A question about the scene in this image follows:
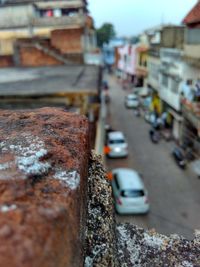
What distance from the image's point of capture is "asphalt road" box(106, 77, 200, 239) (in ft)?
34.4

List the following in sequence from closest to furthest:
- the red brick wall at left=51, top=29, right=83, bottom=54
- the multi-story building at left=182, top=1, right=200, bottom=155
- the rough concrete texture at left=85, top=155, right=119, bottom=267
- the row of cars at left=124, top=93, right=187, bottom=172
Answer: the rough concrete texture at left=85, top=155, right=119, bottom=267 → the multi-story building at left=182, top=1, right=200, bottom=155 → the row of cars at left=124, top=93, right=187, bottom=172 → the red brick wall at left=51, top=29, right=83, bottom=54

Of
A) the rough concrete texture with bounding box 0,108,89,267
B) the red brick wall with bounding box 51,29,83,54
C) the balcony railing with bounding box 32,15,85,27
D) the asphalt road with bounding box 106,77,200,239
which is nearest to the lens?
the rough concrete texture with bounding box 0,108,89,267

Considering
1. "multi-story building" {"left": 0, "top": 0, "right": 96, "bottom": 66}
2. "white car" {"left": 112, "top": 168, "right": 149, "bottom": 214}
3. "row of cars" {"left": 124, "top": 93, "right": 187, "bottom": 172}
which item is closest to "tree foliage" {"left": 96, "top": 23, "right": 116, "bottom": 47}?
"row of cars" {"left": 124, "top": 93, "right": 187, "bottom": 172}

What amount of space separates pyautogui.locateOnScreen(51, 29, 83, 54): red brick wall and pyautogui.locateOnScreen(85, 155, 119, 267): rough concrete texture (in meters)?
18.8

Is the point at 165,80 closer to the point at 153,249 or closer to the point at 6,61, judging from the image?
the point at 6,61

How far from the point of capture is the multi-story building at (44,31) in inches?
685

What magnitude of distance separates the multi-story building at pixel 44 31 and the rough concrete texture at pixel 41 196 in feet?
54.2

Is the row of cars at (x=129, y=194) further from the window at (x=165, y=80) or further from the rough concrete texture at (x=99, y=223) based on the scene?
the window at (x=165, y=80)

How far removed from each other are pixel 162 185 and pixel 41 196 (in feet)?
42.4

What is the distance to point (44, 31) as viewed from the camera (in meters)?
23.0

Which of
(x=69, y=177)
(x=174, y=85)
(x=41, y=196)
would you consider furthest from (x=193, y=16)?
(x=41, y=196)

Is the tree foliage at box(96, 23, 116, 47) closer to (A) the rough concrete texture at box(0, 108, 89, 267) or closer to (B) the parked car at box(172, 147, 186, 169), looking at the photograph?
(B) the parked car at box(172, 147, 186, 169)

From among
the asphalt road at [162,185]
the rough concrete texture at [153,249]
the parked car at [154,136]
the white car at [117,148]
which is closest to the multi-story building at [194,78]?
the asphalt road at [162,185]

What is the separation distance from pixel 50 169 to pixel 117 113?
27.1 m
